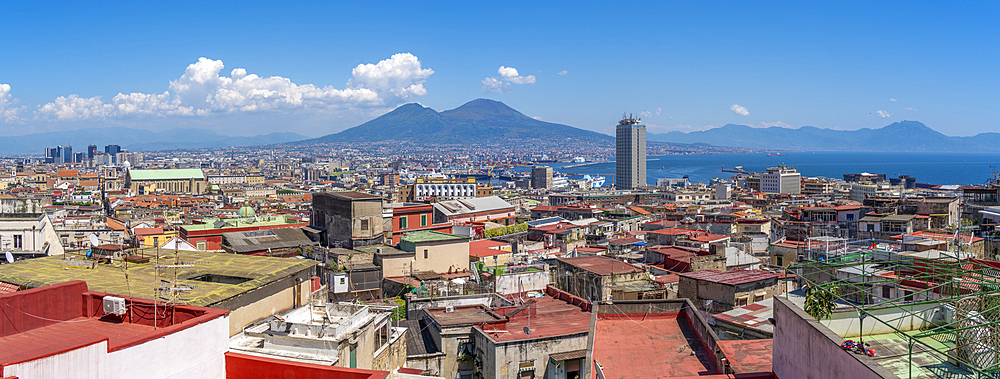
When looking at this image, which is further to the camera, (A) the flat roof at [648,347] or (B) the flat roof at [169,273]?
(B) the flat roof at [169,273]

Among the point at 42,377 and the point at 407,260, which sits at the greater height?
the point at 42,377

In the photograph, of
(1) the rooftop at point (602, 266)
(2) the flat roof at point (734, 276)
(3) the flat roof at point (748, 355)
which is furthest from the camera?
(1) the rooftop at point (602, 266)

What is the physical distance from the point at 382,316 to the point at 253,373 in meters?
5.50

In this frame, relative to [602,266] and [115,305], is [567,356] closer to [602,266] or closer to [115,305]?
[602,266]

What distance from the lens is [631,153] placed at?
144375 mm

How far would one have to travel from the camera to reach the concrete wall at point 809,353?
199 inches

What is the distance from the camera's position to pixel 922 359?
17.9 ft

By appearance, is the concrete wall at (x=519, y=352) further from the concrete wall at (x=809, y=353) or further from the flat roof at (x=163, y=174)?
the flat roof at (x=163, y=174)

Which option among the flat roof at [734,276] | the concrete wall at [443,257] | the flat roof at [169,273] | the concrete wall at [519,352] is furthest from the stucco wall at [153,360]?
the concrete wall at [443,257]

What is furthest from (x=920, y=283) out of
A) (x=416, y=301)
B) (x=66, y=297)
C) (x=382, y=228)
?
(x=382, y=228)

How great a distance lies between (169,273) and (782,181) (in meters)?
102

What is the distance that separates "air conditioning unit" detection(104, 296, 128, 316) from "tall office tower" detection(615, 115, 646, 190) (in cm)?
13943

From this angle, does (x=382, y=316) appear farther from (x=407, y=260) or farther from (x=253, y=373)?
(x=407, y=260)

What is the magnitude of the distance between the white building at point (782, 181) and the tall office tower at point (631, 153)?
39482 mm
